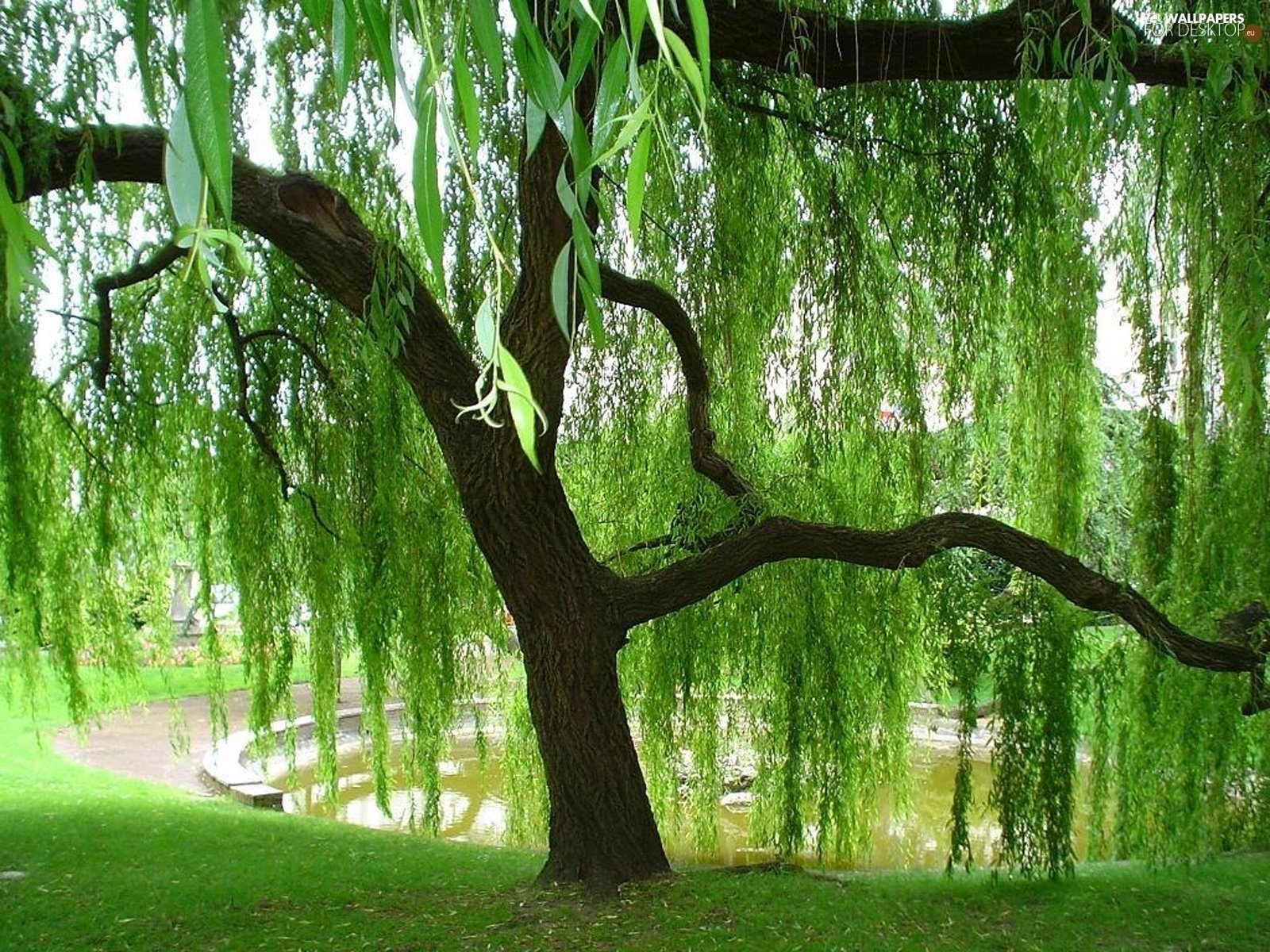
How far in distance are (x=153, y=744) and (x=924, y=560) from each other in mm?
7993

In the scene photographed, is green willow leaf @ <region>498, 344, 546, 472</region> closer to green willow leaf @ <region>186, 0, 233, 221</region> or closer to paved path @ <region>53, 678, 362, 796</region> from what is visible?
green willow leaf @ <region>186, 0, 233, 221</region>

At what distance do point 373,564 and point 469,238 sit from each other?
135cm

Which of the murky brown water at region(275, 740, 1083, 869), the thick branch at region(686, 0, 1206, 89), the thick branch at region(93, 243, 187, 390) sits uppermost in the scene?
the thick branch at region(686, 0, 1206, 89)

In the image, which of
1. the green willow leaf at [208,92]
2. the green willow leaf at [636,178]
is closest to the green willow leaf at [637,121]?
the green willow leaf at [636,178]

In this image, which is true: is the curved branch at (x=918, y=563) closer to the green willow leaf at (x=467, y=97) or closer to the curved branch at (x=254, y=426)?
the curved branch at (x=254, y=426)

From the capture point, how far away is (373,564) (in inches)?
179

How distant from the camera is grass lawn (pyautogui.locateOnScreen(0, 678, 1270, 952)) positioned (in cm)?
359

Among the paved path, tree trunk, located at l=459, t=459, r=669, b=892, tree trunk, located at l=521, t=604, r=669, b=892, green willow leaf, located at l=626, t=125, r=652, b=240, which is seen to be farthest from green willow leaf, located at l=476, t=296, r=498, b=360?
the paved path

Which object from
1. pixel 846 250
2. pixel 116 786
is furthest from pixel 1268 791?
pixel 116 786

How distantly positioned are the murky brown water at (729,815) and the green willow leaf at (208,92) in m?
5.70

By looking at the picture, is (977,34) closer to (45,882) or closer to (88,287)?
(88,287)

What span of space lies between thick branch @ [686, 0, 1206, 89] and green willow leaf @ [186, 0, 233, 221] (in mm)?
3219

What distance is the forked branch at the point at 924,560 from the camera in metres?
3.89

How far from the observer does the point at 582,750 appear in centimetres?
418
